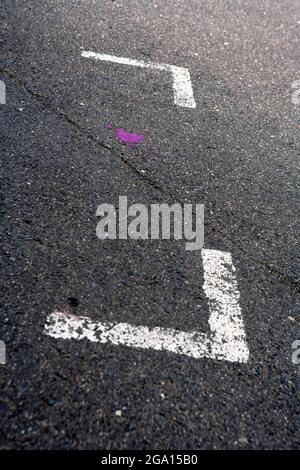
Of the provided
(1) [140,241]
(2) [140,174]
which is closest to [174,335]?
(1) [140,241]

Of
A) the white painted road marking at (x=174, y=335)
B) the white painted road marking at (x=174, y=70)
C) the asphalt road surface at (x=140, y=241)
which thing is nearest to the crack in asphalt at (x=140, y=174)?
the asphalt road surface at (x=140, y=241)

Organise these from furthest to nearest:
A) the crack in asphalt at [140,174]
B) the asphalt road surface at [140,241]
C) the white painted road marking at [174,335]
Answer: the crack in asphalt at [140,174], the white painted road marking at [174,335], the asphalt road surface at [140,241]

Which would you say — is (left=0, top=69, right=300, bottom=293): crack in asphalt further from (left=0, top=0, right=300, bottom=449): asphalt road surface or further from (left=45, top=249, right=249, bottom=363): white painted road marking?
(left=45, top=249, right=249, bottom=363): white painted road marking

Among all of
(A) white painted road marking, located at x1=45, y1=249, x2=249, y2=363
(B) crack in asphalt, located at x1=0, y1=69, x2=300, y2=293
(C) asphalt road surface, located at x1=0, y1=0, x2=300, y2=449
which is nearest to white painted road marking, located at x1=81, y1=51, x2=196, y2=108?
(C) asphalt road surface, located at x1=0, y1=0, x2=300, y2=449

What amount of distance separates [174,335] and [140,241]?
696 mm

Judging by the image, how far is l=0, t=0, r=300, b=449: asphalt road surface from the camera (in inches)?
85.4

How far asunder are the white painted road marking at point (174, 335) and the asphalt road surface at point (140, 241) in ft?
0.09

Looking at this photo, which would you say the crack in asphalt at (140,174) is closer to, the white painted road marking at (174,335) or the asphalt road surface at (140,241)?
the asphalt road surface at (140,241)

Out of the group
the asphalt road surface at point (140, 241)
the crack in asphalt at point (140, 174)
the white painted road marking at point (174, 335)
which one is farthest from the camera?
the crack in asphalt at point (140, 174)

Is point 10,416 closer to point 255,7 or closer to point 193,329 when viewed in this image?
point 193,329

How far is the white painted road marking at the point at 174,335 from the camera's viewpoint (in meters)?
2.39

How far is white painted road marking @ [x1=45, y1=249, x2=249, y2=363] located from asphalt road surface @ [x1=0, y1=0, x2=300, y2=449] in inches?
1.1

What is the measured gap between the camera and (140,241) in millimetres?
2988

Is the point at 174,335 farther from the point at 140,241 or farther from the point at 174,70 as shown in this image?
the point at 174,70
